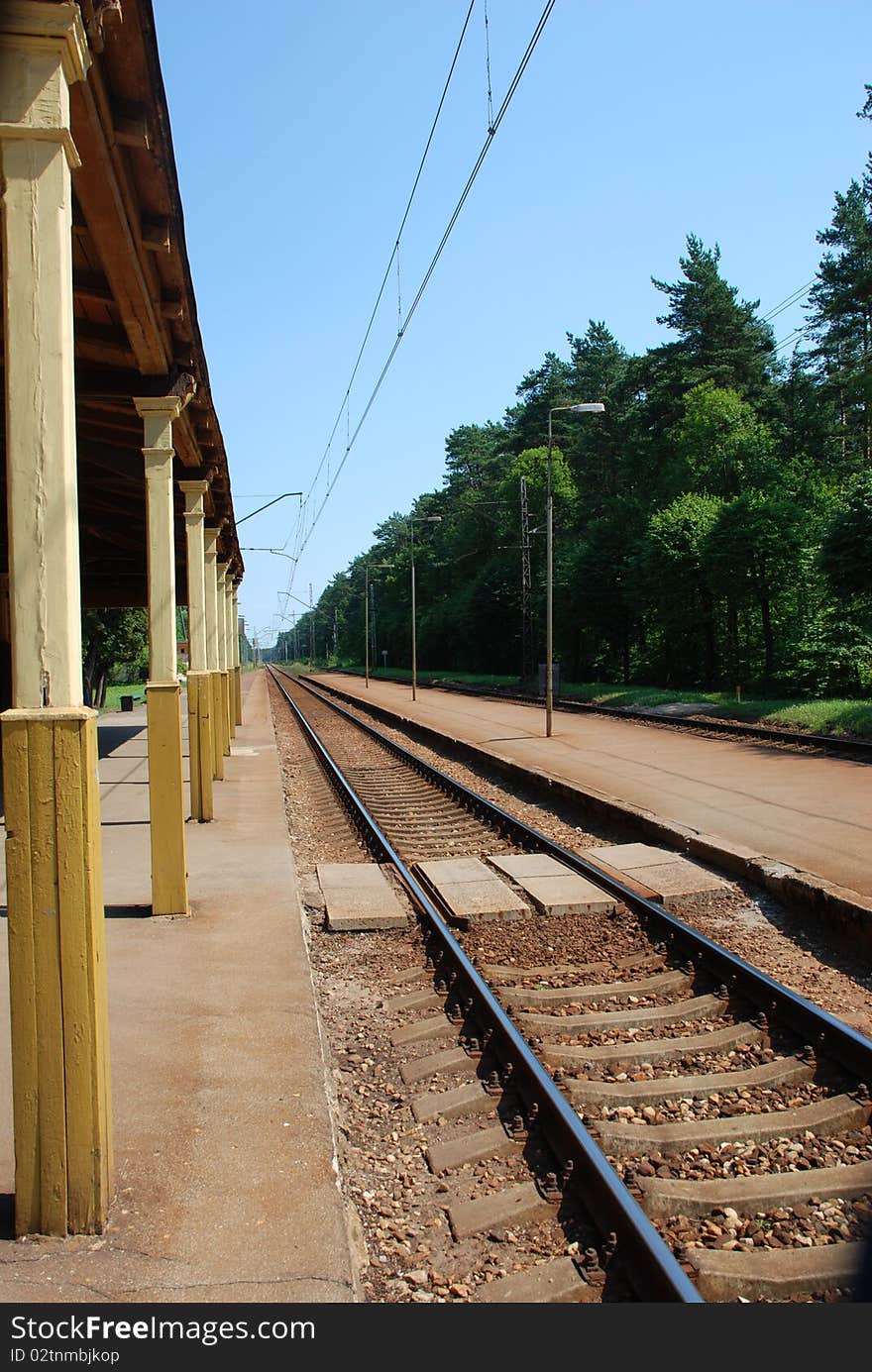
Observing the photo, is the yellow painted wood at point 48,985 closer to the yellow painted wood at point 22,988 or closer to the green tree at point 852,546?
the yellow painted wood at point 22,988

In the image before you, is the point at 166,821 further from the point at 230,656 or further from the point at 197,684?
the point at 230,656

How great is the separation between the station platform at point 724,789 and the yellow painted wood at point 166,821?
4619 mm

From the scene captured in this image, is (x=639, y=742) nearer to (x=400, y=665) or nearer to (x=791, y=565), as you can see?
(x=791, y=565)

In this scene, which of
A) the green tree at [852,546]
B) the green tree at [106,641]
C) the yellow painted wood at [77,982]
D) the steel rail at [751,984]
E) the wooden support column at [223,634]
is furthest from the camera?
the green tree at [106,641]

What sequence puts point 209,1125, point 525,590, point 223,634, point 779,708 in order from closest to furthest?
point 209,1125 → point 779,708 → point 223,634 → point 525,590

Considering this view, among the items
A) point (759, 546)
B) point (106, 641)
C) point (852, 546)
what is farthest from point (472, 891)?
point (106, 641)

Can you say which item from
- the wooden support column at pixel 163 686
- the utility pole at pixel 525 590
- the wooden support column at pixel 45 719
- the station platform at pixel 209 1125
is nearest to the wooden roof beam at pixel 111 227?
the wooden support column at pixel 163 686

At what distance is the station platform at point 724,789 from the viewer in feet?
29.2

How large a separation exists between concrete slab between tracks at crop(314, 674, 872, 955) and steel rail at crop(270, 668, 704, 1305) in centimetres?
286

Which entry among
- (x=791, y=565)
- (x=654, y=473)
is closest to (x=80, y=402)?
(x=791, y=565)

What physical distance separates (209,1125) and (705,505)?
35.5 metres

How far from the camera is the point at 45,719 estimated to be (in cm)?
345

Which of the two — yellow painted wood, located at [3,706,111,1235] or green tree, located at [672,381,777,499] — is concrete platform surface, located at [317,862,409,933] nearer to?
yellow painted wood, located at [3,706,111,1235]
